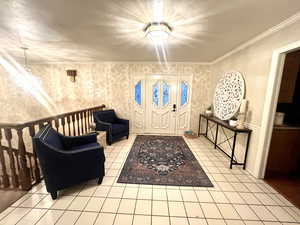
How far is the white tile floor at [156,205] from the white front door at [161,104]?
233 cm

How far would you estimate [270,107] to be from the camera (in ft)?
6.52

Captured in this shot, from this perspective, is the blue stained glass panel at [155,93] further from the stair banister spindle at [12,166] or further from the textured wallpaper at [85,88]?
the stair banister spindle at [12,166]

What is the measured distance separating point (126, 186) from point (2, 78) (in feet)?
18.2

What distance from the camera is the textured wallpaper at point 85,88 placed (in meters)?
4.10

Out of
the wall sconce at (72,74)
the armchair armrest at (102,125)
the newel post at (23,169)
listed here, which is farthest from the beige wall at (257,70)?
the wall sconce at (72,74)

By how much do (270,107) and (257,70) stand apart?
27.2 inches

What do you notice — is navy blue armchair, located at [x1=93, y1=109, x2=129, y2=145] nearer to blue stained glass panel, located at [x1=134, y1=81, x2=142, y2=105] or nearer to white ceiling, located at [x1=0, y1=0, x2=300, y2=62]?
blue stained glass panel, located at [x1=134, y1=81, x2=142, y2=105]

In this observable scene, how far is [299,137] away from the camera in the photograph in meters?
2.18

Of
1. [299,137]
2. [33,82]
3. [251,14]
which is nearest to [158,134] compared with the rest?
[299,137]

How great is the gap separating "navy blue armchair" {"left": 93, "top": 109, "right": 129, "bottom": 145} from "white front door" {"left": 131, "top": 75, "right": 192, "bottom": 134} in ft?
2.03

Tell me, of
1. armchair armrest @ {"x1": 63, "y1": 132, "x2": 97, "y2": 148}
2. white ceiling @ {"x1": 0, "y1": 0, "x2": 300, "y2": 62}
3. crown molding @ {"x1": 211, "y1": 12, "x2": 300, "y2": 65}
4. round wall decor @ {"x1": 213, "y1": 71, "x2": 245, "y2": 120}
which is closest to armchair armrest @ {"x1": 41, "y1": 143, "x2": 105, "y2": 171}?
armchair armrest @ {"x1": 63, "y1": 132, "x2": 97, "y2": 148}

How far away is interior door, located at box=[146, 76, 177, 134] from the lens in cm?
418

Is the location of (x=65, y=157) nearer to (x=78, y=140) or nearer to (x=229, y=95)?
(x=78, y=140)

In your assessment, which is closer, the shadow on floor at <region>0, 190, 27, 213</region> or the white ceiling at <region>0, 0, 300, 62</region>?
the white ceiling at <region>0, 0, 300, 62</region>
